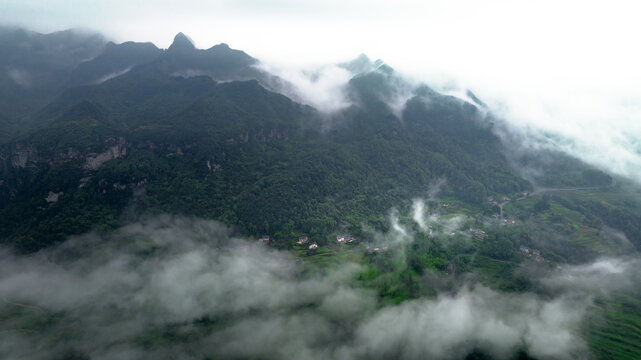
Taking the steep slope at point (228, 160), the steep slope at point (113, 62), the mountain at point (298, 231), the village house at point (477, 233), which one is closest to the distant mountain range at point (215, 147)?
the steep slope at point (228, 160)

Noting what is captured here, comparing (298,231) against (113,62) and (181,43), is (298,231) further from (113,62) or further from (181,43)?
(113,62)

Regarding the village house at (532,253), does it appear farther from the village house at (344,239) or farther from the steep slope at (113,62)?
the steep slope at (113,62)

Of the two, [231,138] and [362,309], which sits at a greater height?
[231,138]

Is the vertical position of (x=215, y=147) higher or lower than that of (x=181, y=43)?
lower

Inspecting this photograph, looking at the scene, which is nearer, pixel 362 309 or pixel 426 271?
pixel 362 309

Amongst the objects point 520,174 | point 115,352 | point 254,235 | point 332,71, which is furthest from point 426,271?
point 332,71

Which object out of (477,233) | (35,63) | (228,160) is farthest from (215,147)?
(35,63)

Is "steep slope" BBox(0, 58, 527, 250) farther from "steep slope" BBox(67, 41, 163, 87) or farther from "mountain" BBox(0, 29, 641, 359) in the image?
"steep slope" BBox(67, 41, 163, 87)

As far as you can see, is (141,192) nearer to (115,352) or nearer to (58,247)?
(58,247)
